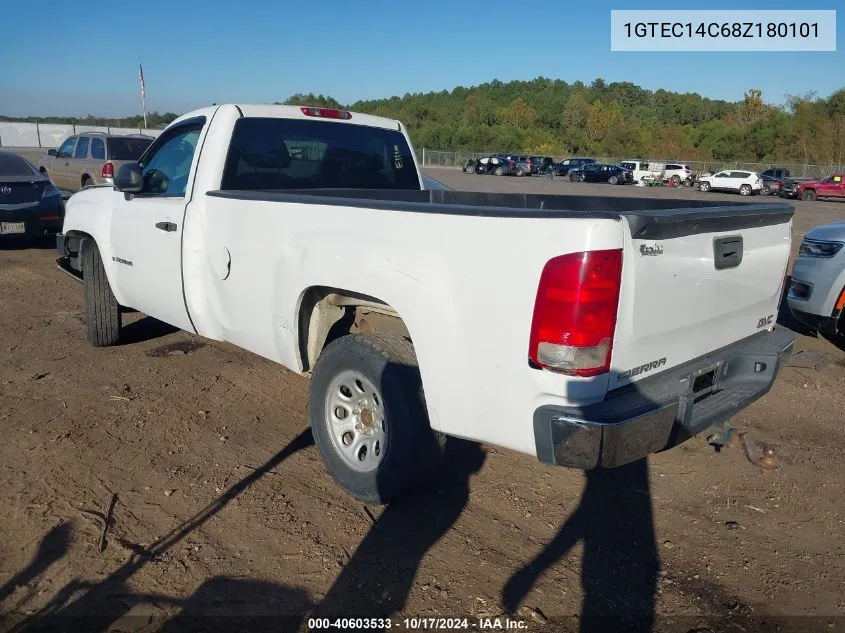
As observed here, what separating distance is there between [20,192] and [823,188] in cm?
3593

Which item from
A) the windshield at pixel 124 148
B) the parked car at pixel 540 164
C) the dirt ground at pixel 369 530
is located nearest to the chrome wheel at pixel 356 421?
the dirt ground at pixel 369 530

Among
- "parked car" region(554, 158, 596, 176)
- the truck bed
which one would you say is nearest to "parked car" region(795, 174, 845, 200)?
"parked car" region(554, 158, 596, 176)

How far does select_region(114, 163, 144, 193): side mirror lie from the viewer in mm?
4914

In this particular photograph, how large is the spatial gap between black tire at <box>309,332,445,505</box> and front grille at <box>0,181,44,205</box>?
30.9 feet

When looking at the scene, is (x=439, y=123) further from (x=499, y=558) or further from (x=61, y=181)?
(x=499, y=558)

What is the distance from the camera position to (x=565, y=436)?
271 cm

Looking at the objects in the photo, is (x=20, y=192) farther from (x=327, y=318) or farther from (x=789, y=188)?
(x=789, y=188)

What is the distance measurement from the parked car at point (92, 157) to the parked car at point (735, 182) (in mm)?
35061

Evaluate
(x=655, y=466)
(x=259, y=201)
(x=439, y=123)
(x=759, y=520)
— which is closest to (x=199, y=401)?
(x=259, y=201)

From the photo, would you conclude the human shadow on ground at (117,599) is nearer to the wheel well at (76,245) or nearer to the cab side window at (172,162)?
the cab side window at (172,162)

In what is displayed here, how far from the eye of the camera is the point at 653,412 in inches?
112

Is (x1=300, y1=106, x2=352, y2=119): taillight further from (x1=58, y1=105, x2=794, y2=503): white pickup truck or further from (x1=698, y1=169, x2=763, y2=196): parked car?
(x1=698, y1=169, x2=763, y2=196): parked car

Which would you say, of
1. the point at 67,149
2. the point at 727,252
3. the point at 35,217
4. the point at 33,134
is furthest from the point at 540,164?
the point at 727,252

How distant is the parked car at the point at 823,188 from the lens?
3441 centimetres
